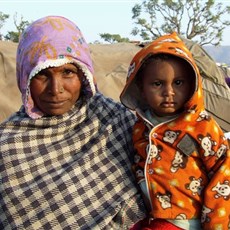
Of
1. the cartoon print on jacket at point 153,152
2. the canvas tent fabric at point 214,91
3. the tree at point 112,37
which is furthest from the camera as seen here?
the tree at point 112,37

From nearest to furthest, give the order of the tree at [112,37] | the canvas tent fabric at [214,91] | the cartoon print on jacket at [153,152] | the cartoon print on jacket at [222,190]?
the cartoon print on jacket at [222,190] < the cartoon print on jacket at [153,152] < the canvas tent fabric at [214,91] < the tree at [112,37]

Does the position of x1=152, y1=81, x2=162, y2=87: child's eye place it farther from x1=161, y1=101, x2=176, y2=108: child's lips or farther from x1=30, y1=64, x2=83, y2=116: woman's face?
x1=30, y1=64, x2=83, y2=116: woman's face

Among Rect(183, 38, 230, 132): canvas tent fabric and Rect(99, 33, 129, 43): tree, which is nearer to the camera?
Rect(183, 38, 230, 132): canvas tent fabric

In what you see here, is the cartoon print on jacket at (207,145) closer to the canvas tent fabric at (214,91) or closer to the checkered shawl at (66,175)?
the checkered shawl at (66,175)

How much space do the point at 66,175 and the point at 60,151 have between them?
0.36 feet

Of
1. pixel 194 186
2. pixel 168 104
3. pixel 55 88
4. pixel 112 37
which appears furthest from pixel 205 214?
pixel 112 37

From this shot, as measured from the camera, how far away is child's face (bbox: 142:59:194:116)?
5.57 feet

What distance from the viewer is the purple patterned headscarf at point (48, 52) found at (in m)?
1.72

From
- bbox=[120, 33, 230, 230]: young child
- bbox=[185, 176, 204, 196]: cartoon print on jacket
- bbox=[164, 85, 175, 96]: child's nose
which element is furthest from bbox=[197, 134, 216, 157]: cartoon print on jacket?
bbox=[164, 85, 175, 96]: child's nose

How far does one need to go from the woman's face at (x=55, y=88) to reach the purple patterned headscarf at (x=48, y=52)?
3 centimetres

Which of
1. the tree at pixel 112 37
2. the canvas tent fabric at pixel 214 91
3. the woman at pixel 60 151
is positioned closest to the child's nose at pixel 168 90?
the woman at pixel 60 151

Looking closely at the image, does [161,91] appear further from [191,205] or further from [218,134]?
[191,205]

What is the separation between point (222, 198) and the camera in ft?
5.37

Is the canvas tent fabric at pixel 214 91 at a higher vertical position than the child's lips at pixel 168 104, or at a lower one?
lower
